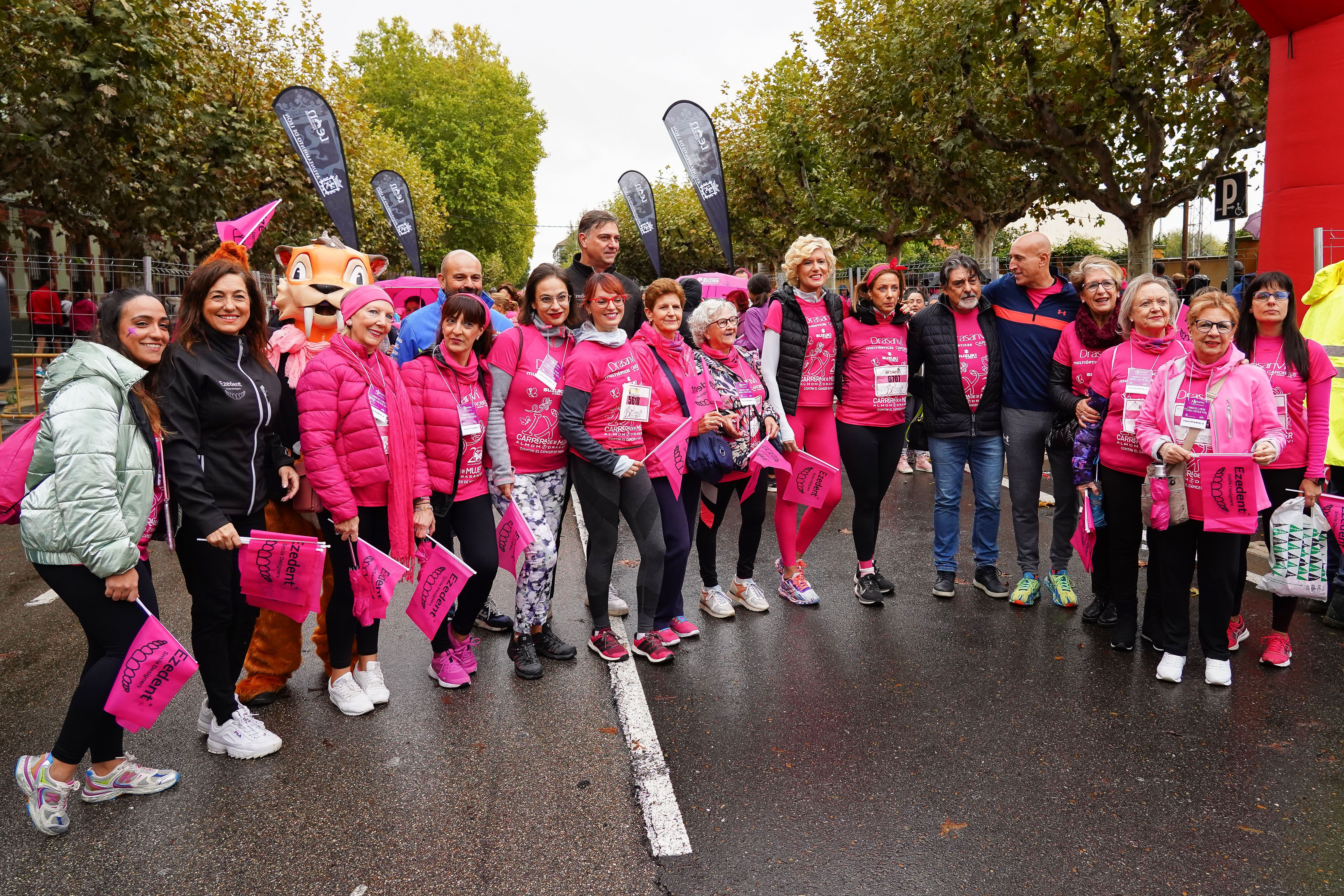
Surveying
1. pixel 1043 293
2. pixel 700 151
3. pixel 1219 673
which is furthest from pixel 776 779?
pixel 700 151

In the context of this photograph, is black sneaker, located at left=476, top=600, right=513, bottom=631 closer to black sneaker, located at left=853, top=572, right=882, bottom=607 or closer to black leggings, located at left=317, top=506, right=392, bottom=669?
black leggings, located at left=317, top=506, right=392, bottom=669

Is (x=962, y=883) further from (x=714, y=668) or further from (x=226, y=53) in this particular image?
(x=226, y=53)

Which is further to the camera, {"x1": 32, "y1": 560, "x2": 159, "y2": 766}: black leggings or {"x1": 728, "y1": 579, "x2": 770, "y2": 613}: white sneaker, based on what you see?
{"x1": 728, "y1": 579, "x2": 770, "y2": 613}: white sneaker

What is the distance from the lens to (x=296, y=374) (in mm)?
4188

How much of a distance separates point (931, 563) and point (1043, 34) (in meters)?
11.1

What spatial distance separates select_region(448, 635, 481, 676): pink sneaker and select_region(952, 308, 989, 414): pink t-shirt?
3131 mm

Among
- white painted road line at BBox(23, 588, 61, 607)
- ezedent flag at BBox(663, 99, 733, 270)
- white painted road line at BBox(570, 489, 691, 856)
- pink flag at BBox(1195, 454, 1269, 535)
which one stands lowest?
white painted road line at BBox(570, 489, 691, 856)

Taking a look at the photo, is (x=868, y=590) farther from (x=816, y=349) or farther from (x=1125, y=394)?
(x=1125, y=394)

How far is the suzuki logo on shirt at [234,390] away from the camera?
11.5ft

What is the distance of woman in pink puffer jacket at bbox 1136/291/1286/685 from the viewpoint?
4.05 metres

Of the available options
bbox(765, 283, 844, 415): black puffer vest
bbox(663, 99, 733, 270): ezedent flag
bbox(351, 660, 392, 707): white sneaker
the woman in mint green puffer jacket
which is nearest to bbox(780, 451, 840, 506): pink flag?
bbox(765, 283, 844, 415): black puffer vest

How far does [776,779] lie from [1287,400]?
3.21 metres

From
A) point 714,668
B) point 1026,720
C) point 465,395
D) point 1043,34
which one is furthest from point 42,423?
point 1043,34

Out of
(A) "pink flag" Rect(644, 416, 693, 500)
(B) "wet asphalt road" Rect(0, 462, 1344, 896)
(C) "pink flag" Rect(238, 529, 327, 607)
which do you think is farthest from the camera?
(A) "pink flag" Rect(644, 416, 693, 500)
